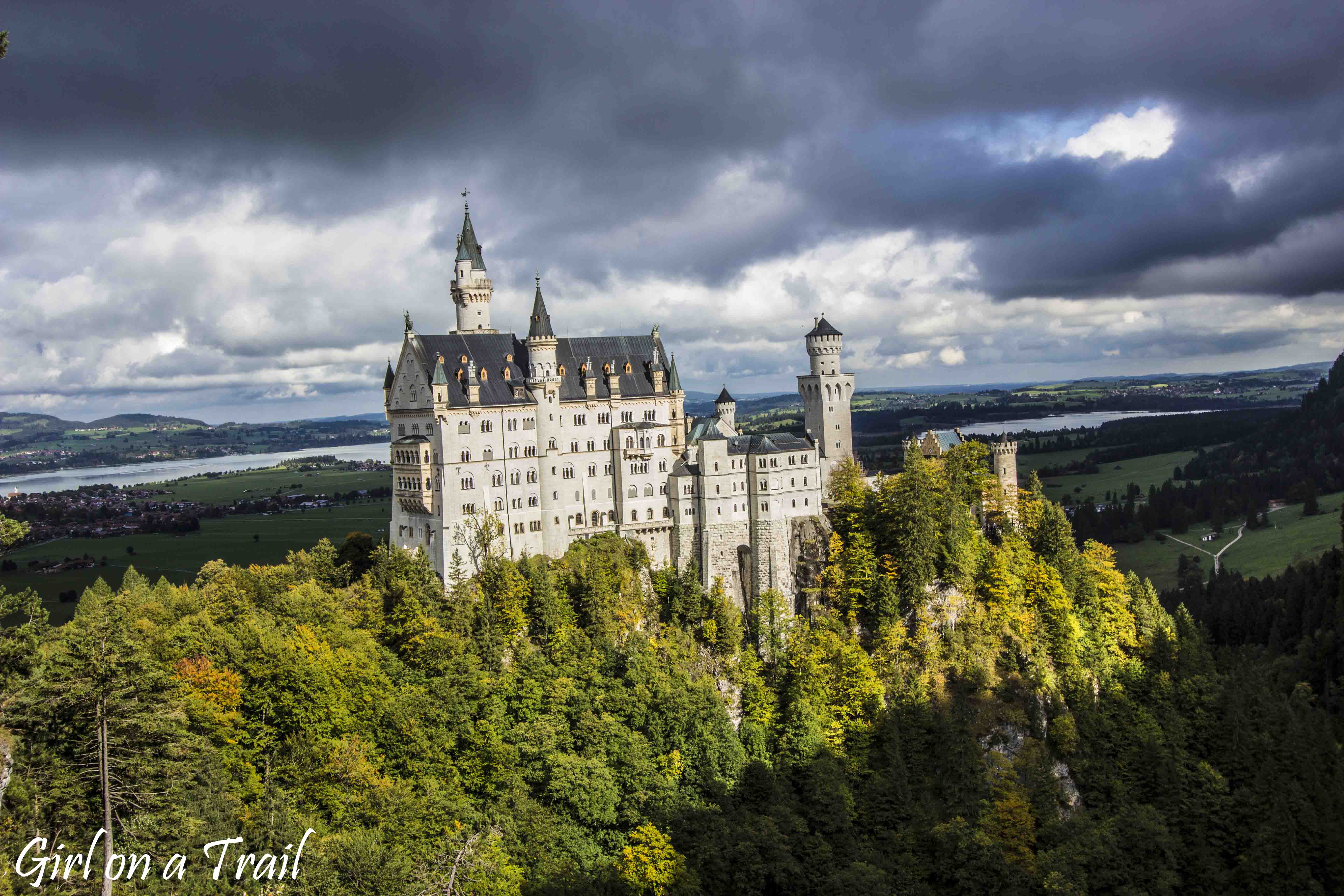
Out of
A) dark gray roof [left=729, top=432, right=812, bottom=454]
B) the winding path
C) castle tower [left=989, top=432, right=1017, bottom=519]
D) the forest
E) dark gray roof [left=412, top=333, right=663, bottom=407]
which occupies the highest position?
dark gray roof [left=412, top=333, right=663, bottom=407]

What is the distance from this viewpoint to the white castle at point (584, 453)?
73625 millimetres

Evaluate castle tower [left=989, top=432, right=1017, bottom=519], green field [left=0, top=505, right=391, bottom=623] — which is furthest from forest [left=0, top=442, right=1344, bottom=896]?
green field [left=0, top=505, right=391, bottom=623]

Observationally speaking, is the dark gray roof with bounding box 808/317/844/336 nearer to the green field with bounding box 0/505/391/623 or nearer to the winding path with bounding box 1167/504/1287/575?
the green field with bounding box 0/505/391/623

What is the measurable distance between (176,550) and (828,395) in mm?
123524

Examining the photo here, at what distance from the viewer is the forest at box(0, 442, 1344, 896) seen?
48.6 m

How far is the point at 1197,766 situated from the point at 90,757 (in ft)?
242

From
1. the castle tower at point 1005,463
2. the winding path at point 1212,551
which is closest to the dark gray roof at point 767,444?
the castle tower at point 1005,463

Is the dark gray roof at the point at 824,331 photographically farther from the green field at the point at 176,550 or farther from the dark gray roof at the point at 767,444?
the green field at the point at 176,550

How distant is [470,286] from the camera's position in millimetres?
82812

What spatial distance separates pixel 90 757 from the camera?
124ft

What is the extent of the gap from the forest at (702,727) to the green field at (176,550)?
58019 mm

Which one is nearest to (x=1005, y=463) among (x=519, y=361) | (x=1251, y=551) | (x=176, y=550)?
(x=519, y=361)

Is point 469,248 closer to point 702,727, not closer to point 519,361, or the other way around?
point 519,361

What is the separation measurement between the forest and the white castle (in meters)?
2.48
